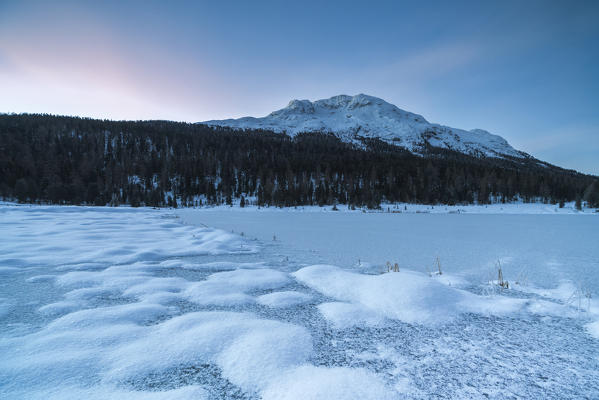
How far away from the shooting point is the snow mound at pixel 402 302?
2.85m

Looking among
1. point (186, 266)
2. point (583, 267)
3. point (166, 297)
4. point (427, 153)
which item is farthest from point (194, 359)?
point (427, 153)

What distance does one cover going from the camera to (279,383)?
1.67 metres

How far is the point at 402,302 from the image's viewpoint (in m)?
3.11

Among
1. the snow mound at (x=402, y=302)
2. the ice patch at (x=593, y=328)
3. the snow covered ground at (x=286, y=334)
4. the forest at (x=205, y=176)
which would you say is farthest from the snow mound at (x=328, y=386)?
the forest at (x=205, y=176)

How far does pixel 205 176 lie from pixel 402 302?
87261 millimetres

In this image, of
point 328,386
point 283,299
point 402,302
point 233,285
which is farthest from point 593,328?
point 233,285

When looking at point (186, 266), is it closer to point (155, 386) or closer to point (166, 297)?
point (166, 297)

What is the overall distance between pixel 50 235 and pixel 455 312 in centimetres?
1137

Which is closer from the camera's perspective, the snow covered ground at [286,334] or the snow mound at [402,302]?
the snow covered ground at [286,334]

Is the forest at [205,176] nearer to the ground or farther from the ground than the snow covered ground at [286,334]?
farther from the ground

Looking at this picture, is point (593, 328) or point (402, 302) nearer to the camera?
point (593, 328)

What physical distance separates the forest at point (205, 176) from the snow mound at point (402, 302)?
178 ft

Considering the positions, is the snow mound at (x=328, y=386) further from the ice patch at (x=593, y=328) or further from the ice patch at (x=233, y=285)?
the ice patch at (x=593, y=328)

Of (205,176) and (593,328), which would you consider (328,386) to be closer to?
(593,328)
